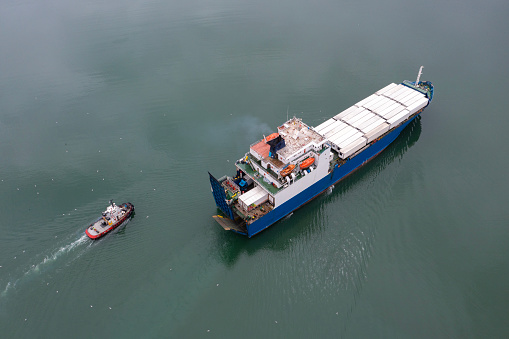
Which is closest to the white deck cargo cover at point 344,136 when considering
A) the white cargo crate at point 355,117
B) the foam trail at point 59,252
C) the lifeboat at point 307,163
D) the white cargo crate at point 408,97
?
the white cargo crate at point 355,117

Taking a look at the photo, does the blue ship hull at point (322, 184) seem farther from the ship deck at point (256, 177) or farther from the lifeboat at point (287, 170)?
the lifeboat at point (287, 170)

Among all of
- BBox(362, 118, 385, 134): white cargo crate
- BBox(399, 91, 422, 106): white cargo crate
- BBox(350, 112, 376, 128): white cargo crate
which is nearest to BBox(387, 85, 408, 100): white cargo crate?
BBox(399, 91, 422, 106): white cargo crate

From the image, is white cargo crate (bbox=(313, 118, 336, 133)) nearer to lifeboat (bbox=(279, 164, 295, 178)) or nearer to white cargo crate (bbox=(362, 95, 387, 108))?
white cargo crate (bbox=(362, 95, 387, 108))

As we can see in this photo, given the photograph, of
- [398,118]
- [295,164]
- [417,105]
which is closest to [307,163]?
[295,164]

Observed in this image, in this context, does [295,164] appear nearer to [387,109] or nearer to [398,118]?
[398,118]

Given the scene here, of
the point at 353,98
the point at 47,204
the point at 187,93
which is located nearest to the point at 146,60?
the point at 187,93

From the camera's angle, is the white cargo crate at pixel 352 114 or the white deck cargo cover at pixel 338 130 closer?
the white deck cargo cover at pixel 338 130
